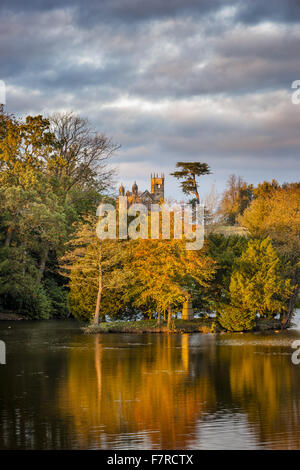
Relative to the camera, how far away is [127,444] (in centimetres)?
1066

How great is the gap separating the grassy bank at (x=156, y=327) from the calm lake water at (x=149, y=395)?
15.5 feet

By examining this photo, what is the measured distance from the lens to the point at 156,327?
108 ft

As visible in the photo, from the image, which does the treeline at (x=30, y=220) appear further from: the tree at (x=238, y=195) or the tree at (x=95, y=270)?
the tree at (x=238, y=195)

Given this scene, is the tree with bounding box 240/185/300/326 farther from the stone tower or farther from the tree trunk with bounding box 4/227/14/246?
the stone tower

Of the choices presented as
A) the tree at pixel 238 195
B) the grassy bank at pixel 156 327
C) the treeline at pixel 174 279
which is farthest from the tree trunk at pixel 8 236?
the tree at pixel 238 195

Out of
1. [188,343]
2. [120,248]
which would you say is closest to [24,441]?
Answer: [188,343]

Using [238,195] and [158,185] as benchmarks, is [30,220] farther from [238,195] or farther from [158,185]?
[158,185]

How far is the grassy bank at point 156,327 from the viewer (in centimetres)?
3247

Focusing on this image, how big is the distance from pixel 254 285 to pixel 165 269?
469 cm

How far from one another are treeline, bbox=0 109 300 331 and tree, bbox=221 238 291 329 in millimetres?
52

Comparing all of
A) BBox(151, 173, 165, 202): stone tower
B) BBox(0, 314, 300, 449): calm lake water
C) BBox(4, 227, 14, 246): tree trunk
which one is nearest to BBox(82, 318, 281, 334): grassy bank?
BBox(0, 314, 300, 449): calm lake water

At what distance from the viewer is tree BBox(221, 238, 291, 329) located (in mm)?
32375

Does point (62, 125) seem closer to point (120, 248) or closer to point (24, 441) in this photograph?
point (120, 248)

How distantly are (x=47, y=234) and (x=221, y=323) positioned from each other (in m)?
14.7
